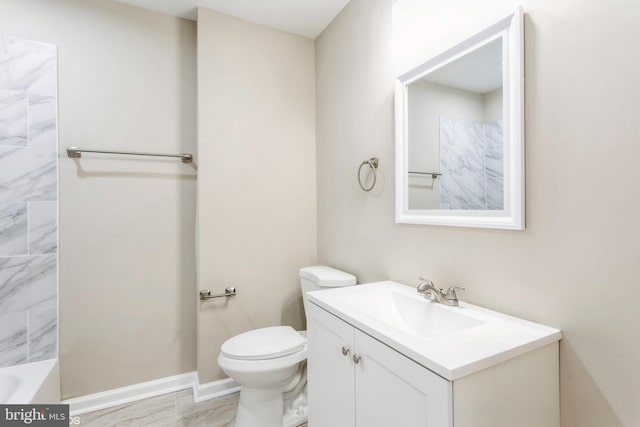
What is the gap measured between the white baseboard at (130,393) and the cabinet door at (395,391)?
4.95 feet

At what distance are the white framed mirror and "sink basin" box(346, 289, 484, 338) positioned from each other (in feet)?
1.09

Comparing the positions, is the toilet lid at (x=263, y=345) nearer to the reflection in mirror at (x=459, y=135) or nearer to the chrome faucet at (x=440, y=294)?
the chrome faucet at (x=440, y=294)

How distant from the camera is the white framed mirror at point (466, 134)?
3.25 ft

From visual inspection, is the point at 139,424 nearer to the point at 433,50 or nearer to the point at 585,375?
the point at 585,375

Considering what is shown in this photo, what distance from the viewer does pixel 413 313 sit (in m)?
1.24

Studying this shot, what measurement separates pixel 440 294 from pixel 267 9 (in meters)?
1.99

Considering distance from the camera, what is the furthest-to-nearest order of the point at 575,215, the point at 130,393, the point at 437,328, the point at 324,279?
the point at 130,393
the point at 324,279
the point at 437,328
the point at 575,215

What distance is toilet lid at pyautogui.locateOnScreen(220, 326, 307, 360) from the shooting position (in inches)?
59.5

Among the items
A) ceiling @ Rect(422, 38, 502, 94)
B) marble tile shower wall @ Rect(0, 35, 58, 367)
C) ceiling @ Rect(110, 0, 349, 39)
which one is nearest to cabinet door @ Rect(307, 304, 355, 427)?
ceiling @ Rect(422, 38, 502, 94)

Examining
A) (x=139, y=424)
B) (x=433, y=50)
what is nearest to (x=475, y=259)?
(x=433, y=50)

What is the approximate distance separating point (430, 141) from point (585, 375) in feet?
3.18

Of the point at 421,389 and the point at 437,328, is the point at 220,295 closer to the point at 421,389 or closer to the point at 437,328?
the point at 437,328

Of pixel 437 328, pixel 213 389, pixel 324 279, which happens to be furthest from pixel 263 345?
pixel 437 328

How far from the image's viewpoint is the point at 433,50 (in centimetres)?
127
